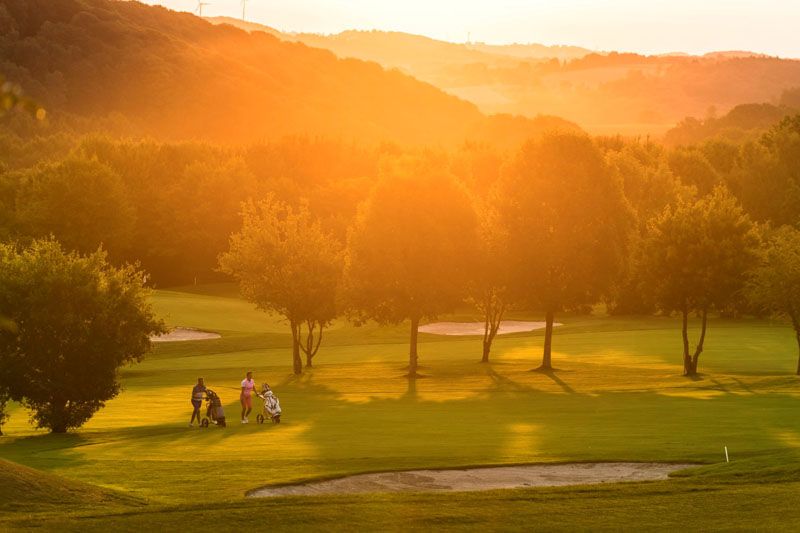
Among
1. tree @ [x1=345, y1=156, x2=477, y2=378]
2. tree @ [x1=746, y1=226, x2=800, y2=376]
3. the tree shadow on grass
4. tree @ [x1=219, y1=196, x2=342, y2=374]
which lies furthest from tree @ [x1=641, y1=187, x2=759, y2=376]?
tree @ [x1=219, y1=196, x2=342, y2=374]

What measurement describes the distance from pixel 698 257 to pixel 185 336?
40133 millimetres

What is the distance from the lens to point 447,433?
124 ft

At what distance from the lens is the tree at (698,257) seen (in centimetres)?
6050

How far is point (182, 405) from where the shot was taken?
50.5m

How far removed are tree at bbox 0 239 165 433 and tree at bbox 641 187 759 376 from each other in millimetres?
30888

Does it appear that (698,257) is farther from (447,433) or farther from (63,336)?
(63,336)

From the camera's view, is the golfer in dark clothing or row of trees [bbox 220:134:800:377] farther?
row of trees [bbox 220:134:800:377]

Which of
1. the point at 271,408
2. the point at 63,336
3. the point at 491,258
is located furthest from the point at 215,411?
the point at 491,258

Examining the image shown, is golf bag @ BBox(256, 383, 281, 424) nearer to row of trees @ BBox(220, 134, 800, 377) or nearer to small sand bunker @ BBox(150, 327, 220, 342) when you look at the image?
row of trees @ BBox(220, 134, 800, 377)

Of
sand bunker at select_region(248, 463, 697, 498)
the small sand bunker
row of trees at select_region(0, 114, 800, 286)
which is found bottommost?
sand bunker at select_region(248, 463, 697, 498)

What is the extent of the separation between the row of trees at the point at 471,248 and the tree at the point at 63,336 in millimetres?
23063

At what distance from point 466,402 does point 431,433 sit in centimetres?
1188

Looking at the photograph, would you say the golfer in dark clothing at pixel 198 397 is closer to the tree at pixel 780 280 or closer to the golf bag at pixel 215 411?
the golf bag at pixel 215 411

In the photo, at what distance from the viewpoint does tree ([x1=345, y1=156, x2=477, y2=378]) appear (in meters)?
63.9
